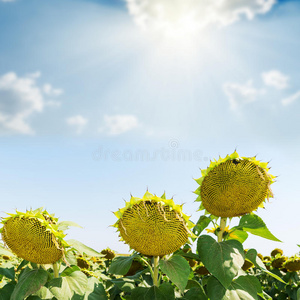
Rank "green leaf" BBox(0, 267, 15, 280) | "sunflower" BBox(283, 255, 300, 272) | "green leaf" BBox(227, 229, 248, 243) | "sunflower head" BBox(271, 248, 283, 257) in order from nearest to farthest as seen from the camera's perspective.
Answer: "green leaf" BBox(0, 267, 15, 280)
"green leaf" BBox(227, 229, 248, 243)
"sunflower" BBox(283, 255, 300, 272)
"sunflower head" BBox(271, 248, 283, 257)

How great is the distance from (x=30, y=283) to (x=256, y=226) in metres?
2.11

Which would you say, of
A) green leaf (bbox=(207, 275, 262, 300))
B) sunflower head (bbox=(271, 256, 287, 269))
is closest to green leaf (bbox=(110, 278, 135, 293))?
green leaf (bbox=(207, 275, 262, 300))

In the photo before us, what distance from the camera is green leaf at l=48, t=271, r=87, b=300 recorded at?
2857mm

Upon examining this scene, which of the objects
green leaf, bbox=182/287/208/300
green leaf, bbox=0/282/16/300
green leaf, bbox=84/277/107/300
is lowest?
green leaf, bbox=182/287/208/300

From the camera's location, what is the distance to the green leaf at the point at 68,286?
286cm

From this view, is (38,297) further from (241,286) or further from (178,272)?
(241,286)

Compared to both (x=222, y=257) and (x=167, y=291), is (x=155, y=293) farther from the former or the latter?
(x=222, y=257)

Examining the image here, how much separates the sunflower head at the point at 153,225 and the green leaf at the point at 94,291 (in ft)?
2.40

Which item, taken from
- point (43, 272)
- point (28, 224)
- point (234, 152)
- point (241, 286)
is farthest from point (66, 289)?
point (234, 152)

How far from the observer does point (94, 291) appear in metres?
3.17

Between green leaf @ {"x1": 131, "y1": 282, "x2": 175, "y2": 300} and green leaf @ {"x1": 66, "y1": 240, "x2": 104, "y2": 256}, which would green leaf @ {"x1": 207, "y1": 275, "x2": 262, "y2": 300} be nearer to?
green leaf @ {"x1": 131, "y1": 282, "x2": 175, "y2": 300}

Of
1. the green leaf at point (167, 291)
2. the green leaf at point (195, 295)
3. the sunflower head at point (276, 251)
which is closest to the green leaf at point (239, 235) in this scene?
the green leaf at point (195, 295)

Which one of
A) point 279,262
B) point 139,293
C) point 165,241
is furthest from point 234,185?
point 279,262

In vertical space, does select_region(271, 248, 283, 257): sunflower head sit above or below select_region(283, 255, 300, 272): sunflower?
above
